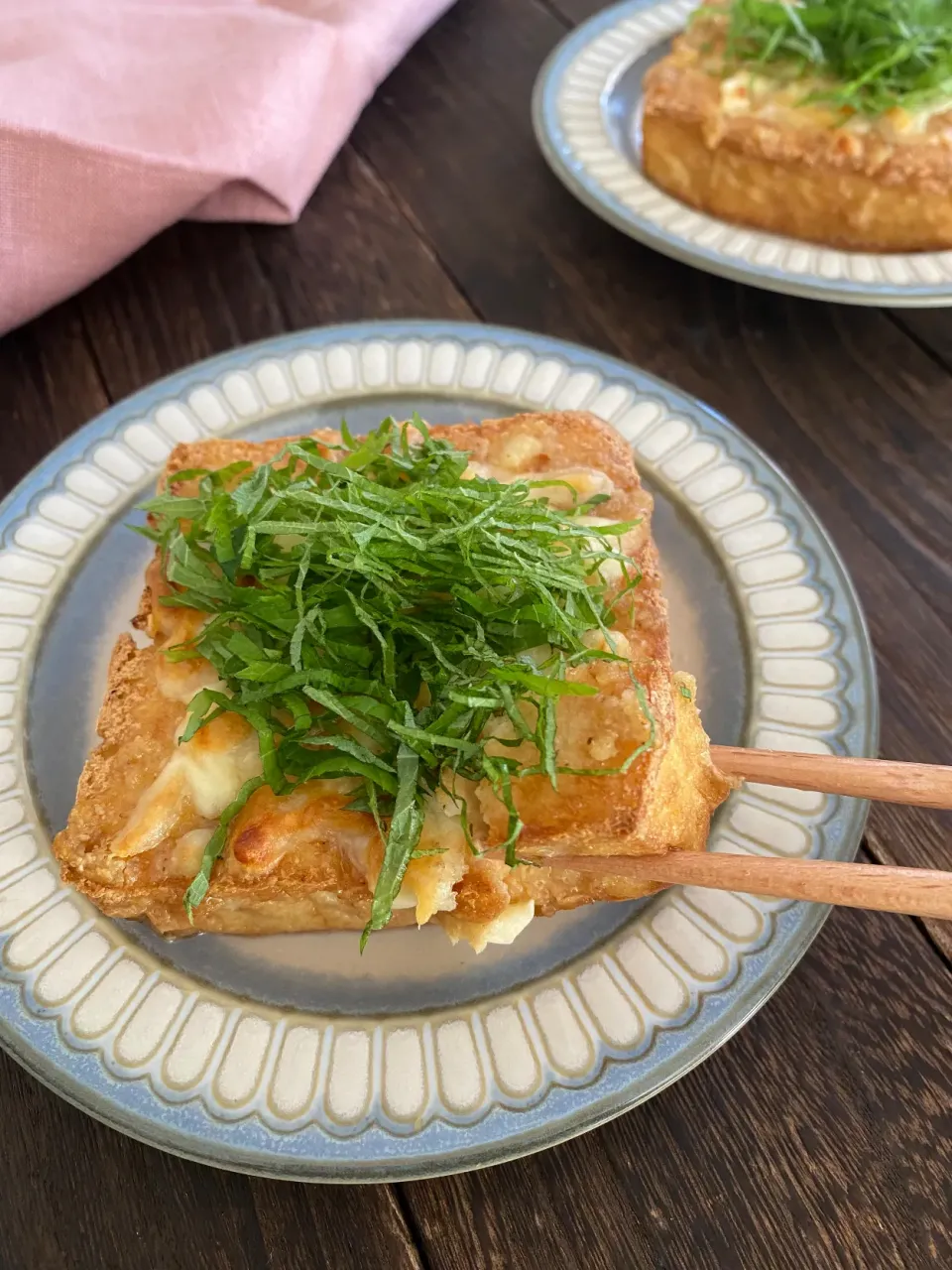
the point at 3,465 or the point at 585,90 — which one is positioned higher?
the point at 585,90

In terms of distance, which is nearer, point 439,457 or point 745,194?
point 439,457

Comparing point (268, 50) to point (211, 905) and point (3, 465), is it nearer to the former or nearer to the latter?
point (3, 465)

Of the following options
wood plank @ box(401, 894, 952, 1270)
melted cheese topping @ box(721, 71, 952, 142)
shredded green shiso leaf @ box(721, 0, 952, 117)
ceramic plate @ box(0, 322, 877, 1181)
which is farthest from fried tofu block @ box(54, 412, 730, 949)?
shredded green shiso leaf @ box(721, 0, 952, 117)

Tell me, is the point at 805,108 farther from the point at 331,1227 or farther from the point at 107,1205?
the point at 107,1205

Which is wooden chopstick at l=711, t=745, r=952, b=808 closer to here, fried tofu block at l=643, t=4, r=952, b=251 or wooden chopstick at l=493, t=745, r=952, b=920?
wooden chopstick at l=493, t=745, r=952, b=920

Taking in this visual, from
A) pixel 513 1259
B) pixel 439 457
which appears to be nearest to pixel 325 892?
pixel 513 1259

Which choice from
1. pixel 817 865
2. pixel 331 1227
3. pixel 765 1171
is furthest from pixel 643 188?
pixel 331 1227
